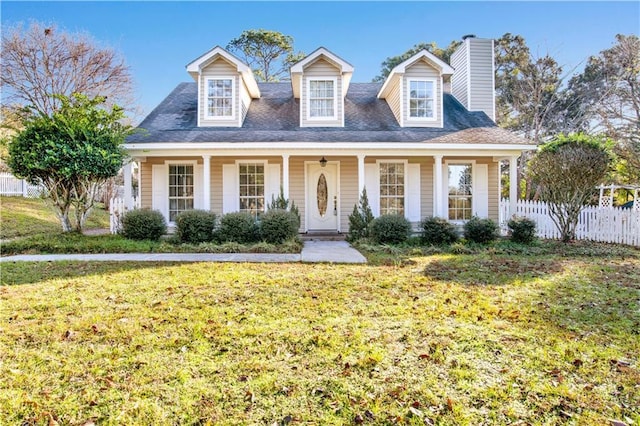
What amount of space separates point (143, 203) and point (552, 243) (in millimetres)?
13021

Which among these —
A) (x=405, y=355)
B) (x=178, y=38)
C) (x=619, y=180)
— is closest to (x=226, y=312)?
(x=405, y=355)

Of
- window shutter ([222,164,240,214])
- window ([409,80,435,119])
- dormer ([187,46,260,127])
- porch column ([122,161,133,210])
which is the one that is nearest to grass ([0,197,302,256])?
porch column ([122,161,133,210])

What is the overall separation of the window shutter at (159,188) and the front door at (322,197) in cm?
494

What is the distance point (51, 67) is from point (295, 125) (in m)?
17.8

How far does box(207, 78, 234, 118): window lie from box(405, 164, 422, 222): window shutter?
6.58 m

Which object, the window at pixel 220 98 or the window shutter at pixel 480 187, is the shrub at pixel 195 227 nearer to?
the window at pixel 220 98

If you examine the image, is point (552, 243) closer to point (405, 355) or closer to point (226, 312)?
point (405, 355)

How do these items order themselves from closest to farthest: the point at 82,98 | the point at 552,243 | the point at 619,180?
the point at 82,98
the point at 552,243
the point at 619,180

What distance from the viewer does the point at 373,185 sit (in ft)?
39.4

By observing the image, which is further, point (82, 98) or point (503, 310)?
point (82, 98)

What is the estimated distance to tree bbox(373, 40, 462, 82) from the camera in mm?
24584

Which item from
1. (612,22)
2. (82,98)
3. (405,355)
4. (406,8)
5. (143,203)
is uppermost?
(612,22)

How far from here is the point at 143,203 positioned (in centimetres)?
1174

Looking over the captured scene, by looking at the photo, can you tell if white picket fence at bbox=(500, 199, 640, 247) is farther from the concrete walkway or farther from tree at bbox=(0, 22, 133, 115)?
tree at bbox=(0, 22, 133, 115)
